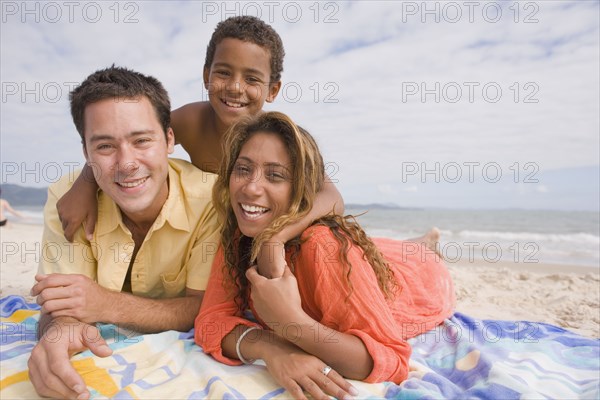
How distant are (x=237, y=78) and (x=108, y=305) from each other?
78.2 inches

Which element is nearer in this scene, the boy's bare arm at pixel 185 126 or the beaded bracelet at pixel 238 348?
the beaded bracelet at pixel 238 348

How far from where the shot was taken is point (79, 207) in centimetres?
280

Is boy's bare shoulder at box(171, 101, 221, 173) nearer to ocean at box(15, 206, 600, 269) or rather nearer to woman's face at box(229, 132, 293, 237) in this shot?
ocean at box(15, 206, 600, 269)

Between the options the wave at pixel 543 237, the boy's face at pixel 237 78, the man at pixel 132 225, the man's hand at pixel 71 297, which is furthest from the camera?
the wave at pixel 543 237

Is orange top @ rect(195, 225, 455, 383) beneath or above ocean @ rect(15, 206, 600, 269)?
above

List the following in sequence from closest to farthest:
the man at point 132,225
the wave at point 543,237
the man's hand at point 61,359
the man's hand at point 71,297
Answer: the man's hand at point 61,359
the man's hand at point 71,297
the man at point 132,225
the wave at point 543,237

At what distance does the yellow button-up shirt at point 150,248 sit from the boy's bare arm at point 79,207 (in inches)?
2.7

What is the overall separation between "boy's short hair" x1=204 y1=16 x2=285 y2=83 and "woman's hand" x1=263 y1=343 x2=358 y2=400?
249 cm

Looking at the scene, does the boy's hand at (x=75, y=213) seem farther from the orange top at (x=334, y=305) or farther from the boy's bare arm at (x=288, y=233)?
the boy's bare arm at (x=288, y=233)

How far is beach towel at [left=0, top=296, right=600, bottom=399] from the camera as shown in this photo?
209cm

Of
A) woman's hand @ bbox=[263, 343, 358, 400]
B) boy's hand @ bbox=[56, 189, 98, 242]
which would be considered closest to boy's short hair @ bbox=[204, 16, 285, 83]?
boy's hand @ bbox=[56, 189, 98, 242]

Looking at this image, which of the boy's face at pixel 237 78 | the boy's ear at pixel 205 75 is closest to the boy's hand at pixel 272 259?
the boy's face at pixel 237 78

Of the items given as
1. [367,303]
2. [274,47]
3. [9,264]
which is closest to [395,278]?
[367,303]

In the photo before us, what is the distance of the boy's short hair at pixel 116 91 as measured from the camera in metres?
2.72
